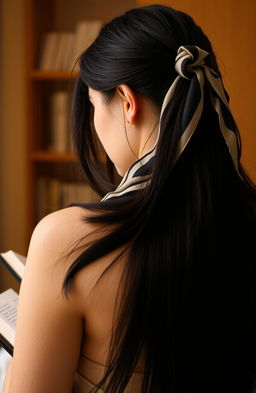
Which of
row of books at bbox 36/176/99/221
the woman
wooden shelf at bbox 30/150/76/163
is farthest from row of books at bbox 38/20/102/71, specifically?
the woman

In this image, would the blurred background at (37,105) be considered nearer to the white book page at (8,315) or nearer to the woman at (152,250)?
the white book page at (8,315)

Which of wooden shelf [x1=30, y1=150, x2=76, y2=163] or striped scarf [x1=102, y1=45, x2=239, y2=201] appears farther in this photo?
wooden shelf [x1=30, y1=150, x2=76, y2=163]

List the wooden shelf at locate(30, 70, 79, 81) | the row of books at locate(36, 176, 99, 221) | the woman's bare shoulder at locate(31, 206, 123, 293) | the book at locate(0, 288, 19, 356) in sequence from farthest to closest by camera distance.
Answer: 1. the row of books at locate(36, 176, 99, 221)
2. the wooden shelf at locate(30, 70, 79, 81)
3. the book at locate(0, 288, 19, 356)
4. the woman's bare shoulder at locate(31, 206, 123, 293)

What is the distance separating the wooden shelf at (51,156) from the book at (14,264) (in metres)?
1.59

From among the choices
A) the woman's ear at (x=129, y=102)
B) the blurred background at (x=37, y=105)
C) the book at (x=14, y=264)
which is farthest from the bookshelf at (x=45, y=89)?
the woman's ear at (x=129, y=102)

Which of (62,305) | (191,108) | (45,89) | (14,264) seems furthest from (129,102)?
(45,89)

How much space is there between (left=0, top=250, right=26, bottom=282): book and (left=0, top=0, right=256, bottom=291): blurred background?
5.19 feet

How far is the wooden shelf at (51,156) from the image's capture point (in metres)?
2.77

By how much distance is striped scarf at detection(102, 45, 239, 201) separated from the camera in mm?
799

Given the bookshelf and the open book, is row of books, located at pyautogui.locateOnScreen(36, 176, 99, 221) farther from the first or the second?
the open book

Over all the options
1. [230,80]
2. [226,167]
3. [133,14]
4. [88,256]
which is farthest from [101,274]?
[230,80]

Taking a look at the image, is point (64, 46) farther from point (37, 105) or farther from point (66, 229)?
point (66, 229)

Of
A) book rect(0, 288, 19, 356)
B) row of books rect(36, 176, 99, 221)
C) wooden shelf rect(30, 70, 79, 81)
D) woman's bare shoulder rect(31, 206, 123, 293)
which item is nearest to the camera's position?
woman's bare shoulder rect(31, 206, 123, 293)

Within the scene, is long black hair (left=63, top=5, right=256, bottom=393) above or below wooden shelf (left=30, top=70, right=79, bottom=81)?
below
